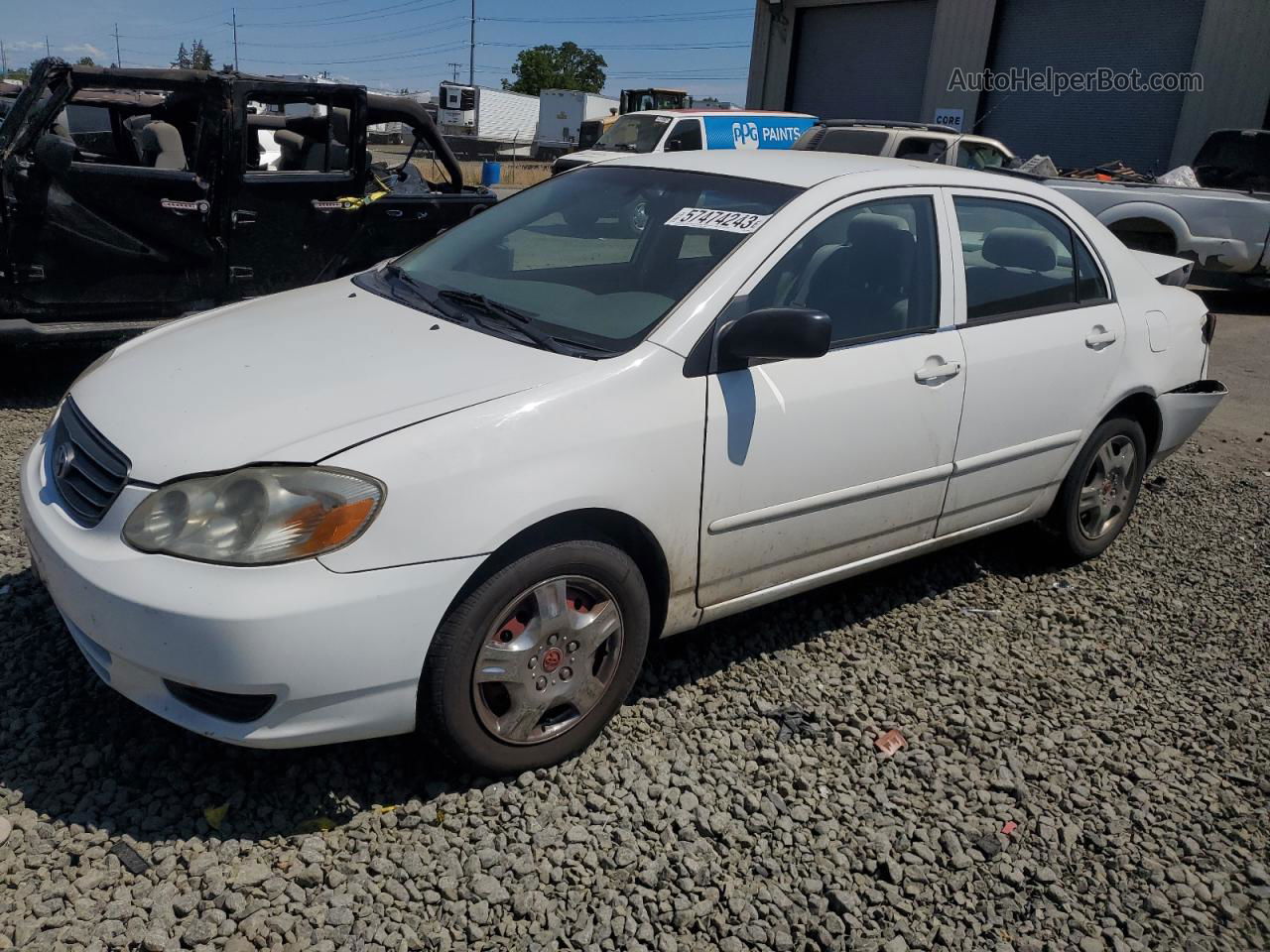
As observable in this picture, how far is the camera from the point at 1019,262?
412cm

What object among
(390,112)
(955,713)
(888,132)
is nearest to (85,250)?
(390,112)

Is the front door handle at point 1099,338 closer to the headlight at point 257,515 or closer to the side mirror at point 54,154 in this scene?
the headlight at point 257,515

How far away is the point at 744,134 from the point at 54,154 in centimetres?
1464

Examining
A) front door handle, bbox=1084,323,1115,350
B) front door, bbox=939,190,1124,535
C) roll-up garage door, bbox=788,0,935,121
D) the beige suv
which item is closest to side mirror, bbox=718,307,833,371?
front door, bbox=939,190,1124,535

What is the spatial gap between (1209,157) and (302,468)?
45.9 feet

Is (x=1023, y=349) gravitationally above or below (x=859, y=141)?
below

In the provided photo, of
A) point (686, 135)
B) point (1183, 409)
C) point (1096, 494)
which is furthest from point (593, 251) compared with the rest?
point (686, 135)

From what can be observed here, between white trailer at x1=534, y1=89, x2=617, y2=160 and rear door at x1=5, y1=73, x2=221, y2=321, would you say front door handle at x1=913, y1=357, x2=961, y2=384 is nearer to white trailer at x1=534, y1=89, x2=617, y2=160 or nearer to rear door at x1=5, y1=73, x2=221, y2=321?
rear door at x1=5, y1=73, x2=221, y2=321

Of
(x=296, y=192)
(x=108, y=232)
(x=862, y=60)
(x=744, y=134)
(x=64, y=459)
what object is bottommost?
(x=64, y=459)

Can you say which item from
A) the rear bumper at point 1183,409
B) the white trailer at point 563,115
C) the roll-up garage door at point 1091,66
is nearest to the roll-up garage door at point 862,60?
the roll-up garage door at point 1091,66

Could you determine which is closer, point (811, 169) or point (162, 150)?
point (811, 169)

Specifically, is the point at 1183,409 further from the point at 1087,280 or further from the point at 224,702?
the point at 224,702

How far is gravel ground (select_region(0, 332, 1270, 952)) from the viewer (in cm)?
248

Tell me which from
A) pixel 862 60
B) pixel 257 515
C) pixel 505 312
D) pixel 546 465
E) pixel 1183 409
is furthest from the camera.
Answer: pixel 862 60
